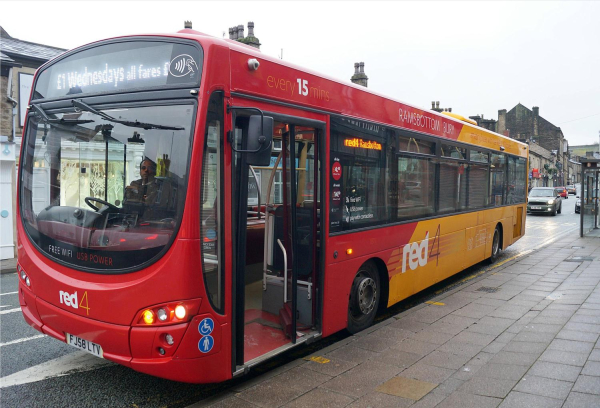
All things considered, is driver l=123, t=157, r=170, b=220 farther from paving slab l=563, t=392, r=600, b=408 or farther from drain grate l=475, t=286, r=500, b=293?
drain grate l=475, t=286, r=500, b=293

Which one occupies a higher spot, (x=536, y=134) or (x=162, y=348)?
(x=536, y=134)

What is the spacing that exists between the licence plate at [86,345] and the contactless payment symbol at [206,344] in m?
0.83

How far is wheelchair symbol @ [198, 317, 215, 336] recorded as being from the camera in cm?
363

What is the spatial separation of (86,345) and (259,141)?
2.21 m

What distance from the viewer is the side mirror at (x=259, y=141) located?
3.78 metres

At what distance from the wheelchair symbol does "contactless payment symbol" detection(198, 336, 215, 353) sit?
40 millimetres

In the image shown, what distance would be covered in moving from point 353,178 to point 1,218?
1114 centimetres

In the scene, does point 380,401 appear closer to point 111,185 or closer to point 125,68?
point 111,185

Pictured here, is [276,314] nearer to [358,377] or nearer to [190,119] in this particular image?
[358,377]

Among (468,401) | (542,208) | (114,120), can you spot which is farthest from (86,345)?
(542,208)

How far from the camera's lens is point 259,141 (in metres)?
3.78

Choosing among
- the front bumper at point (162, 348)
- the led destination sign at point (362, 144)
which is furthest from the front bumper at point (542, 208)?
the front bumper at point (162, 348)

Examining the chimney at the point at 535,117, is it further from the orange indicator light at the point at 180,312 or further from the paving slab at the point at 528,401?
the orange indicator light at the point at 180,312

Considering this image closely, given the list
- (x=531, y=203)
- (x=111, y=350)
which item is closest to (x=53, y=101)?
(x=111, y=350)
